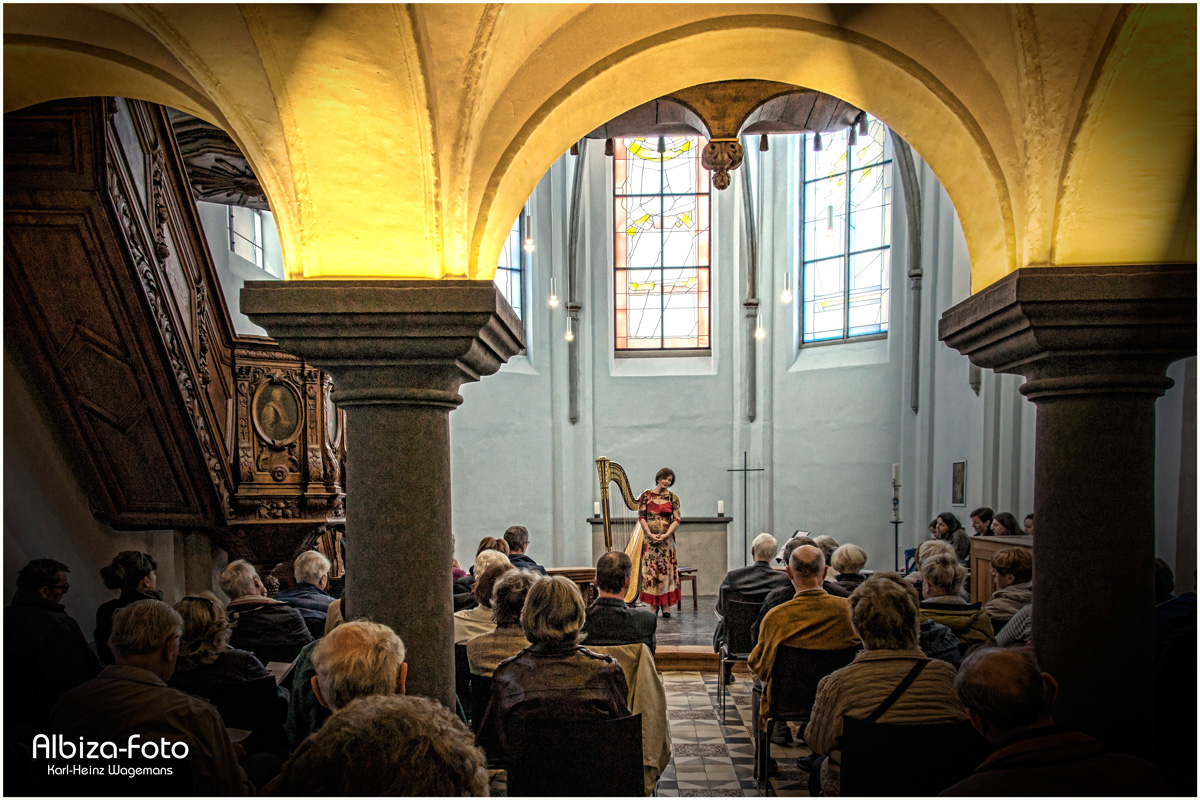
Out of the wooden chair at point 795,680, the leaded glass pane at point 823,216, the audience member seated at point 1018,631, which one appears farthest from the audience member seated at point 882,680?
the leaded glass pane at point 823,216

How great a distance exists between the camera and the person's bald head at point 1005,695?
2.06 meters

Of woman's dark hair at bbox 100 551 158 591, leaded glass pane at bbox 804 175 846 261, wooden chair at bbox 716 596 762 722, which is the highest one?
leaded glass pane at bbox 804 175 846 261

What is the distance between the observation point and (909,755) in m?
2.45

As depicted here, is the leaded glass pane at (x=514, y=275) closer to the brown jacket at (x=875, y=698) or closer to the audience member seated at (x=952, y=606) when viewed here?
the audience member seated at (x=952, y=606)

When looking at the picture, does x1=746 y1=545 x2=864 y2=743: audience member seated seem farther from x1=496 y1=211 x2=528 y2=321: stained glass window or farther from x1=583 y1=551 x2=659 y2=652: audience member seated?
x1=496 y1=211 x2=528 y2=321: stained glass window

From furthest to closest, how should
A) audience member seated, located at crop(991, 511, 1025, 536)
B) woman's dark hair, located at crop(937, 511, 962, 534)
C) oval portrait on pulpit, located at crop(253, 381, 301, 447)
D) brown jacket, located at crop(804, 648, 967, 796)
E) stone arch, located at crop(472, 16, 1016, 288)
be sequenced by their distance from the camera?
woman's dark hair, located at crop(937, 511, 962, 534) → audience member seated, located at crop(991, 511, 1025, 536) → oval portrait on pulpit, located at crop(253, 381, 301, 447) → stone arch, located at crop(472, 16, 1016, 288) → brown jacket, located at crop(804, 648, 967, 796)

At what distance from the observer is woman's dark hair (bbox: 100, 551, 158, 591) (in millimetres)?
4035

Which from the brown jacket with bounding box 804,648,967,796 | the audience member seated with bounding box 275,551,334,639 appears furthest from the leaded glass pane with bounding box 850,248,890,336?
the brown jacket with bounding box 804,648,967,796

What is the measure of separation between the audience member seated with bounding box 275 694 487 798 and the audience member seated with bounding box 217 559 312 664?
2563 millimetres

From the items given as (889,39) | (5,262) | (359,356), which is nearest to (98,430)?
(5,262)

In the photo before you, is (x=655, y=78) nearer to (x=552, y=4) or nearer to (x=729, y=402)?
(x=552, y=4)

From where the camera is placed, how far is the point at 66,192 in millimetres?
4113

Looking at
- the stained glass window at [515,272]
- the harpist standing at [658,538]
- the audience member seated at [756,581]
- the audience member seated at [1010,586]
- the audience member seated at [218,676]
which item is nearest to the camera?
the audience member seated at [218,676]

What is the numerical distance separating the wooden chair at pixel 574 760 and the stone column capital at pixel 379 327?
49.6 inches
